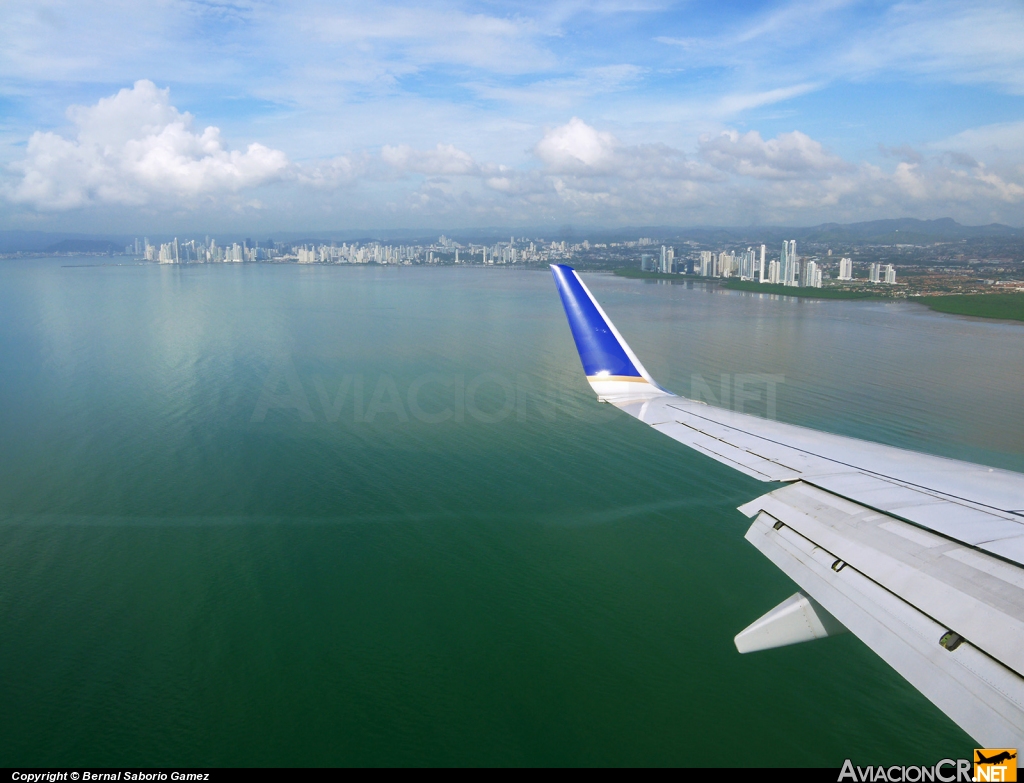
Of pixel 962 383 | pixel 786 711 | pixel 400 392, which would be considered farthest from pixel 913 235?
pixel 786 711

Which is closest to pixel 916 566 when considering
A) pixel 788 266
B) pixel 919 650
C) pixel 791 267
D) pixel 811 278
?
pixel 919 650

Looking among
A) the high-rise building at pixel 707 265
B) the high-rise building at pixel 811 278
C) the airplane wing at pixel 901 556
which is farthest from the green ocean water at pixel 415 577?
the high-rise building at pixel 707 265

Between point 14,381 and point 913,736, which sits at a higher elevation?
point 14,381

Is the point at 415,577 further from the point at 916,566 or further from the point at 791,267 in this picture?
the point at 791,267

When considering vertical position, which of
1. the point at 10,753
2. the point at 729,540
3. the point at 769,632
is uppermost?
the point at 769,632

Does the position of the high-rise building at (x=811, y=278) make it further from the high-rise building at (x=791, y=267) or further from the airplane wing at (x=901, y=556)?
the airplane wing at (x=901, y=556)

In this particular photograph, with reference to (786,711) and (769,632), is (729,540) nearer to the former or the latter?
(786,711)

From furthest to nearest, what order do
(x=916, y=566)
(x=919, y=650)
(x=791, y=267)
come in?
(x=791, y=267), (x=916, y=566), (x=919, y=650)

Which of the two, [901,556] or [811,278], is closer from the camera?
[901,556]
